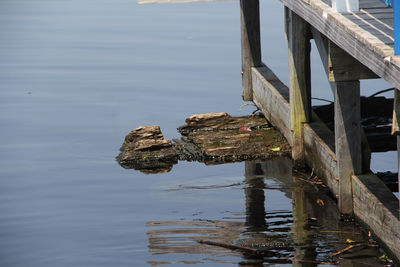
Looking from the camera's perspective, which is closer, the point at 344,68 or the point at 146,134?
the point at 344,68

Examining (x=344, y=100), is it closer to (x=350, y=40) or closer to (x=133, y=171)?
(x=350, y=40)

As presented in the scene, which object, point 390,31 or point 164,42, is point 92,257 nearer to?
point 390,31

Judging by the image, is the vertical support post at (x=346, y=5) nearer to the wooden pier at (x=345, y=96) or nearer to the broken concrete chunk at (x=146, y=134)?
the wooden pier at (x=345, y=96)

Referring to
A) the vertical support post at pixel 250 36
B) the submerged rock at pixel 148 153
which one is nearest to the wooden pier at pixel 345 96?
the vertical support post at pixel 250 36

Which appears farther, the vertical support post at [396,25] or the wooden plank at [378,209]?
the wooden plank at [378,209]

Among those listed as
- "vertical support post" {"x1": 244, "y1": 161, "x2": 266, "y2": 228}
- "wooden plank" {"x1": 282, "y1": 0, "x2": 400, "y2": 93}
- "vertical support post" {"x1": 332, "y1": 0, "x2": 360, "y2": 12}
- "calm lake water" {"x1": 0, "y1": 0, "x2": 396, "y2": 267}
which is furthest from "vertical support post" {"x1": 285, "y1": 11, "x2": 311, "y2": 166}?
"vertical support post" {"x1": 332, "y1": 0, "x2": 360, "y2": 12}

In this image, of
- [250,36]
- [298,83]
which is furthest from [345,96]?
[250,36]

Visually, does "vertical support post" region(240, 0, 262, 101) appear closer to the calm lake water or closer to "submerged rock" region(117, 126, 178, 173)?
the calm lake water

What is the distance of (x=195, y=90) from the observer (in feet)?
53.8

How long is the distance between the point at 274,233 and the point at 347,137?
127 cm

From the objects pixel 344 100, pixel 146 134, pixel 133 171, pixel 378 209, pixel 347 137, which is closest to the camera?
pixel 378 209

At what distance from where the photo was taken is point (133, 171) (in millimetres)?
11383

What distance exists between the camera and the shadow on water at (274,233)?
8.00 m

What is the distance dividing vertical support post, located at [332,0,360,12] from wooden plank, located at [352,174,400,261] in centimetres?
183
